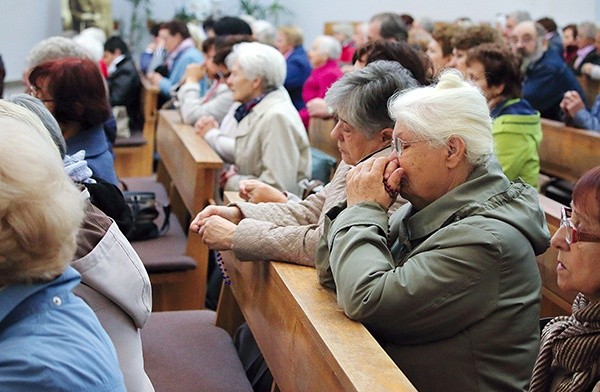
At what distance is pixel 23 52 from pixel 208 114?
5.28 meters

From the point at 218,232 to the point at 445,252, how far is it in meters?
0.94

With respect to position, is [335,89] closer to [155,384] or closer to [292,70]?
[155,384]

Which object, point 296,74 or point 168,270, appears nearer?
point 168,270

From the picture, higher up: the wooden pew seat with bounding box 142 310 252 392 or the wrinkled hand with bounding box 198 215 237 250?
the wrinkled hand with bounding box 198 215 237 250

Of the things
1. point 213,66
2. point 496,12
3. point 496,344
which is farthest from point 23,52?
point 496,344

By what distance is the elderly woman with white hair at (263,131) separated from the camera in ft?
13.6

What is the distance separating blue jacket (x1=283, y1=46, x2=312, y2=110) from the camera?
686cm

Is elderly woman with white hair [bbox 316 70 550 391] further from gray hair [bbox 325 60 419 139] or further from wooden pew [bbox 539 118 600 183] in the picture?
wooden pew [bbox 539 118 600 183]

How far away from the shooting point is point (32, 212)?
141cm

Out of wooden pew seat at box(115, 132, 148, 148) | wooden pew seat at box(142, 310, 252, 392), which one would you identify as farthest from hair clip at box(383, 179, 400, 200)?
wooden pew seat at box(115, 132, 148, 148)

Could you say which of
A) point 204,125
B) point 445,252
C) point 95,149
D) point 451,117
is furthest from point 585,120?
point 445,252

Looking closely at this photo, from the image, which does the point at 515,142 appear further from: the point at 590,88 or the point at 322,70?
the point at 590,88

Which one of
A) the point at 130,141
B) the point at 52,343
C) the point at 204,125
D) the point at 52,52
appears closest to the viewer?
the point at 52,343

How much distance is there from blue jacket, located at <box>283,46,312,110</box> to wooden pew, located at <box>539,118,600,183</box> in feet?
6.31
